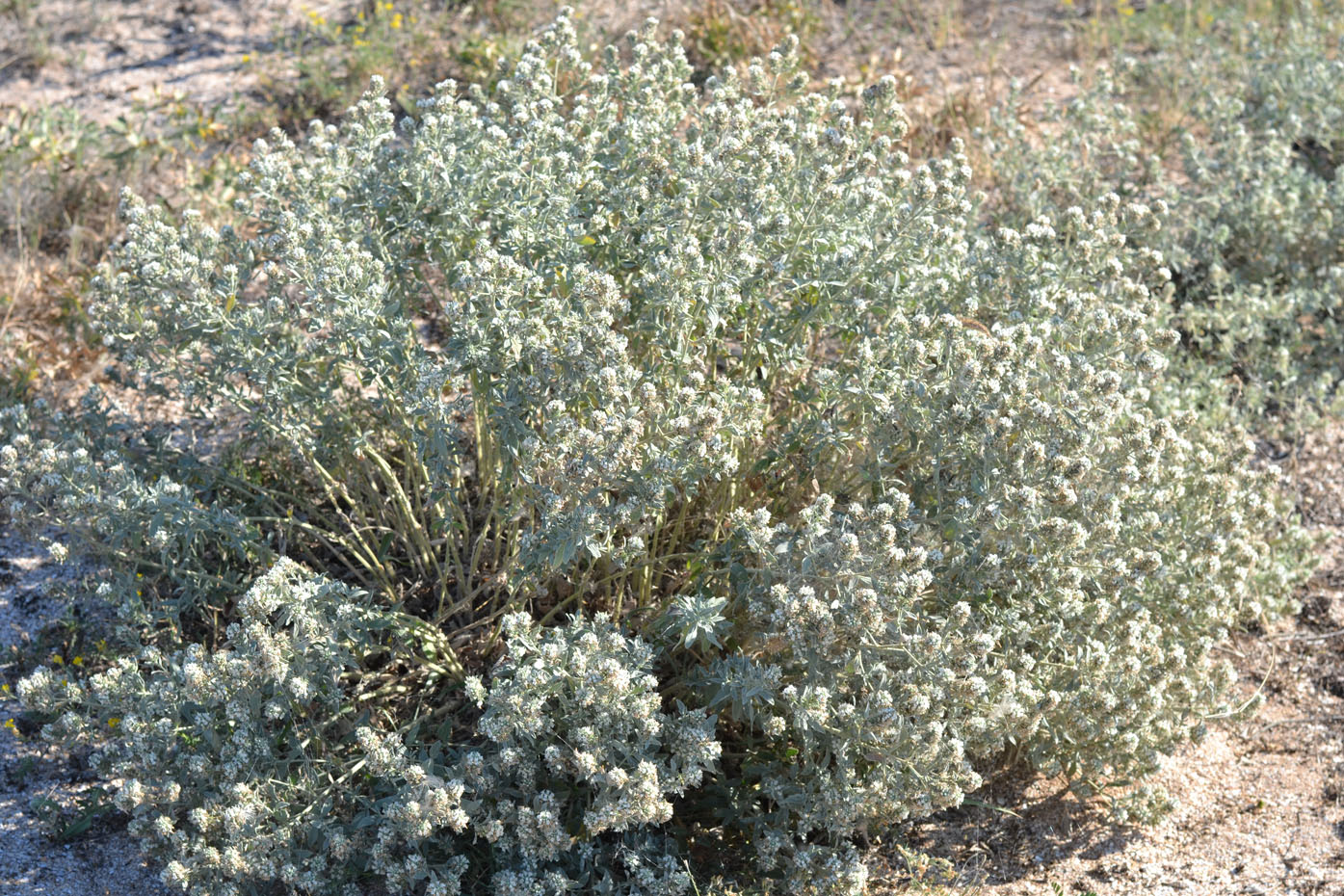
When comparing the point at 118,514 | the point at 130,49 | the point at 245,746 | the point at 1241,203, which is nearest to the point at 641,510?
the point at 245,746

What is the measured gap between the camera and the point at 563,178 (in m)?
4.10

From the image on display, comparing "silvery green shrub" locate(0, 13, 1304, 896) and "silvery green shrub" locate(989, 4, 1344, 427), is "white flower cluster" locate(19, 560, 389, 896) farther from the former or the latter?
"silvery green shrub" locate(989, 4, 1344, 427)

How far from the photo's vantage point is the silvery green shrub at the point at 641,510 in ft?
11.5

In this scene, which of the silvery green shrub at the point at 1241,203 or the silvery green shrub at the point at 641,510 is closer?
the silvery green shrub at the point at 641,510

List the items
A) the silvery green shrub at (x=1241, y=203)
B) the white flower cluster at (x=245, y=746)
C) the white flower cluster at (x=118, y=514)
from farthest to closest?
the silvery green shrub at (x=1241, y=203) → the white flower cluster at (x=118, y=514) → the white flower cluster at (x=245, y=746)

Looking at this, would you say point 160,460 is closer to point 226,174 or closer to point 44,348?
point 44,348

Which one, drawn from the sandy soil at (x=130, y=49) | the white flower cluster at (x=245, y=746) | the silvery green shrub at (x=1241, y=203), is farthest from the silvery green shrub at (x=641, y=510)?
the sandy soil at (x=130, y=49)

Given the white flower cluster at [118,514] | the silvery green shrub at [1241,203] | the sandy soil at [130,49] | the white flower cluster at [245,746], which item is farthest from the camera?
the sandy soil at [130,49]

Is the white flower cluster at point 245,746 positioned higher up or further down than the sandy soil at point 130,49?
further down

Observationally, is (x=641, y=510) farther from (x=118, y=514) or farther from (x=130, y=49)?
(x=130, y=49)

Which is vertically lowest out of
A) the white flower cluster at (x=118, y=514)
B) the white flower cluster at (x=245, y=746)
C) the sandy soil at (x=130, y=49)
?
the white flower cluster at (x=245, y=746)

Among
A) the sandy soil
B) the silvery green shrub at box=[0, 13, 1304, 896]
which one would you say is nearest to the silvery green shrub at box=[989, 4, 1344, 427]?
the silvery green shrub at box=[0, 13, 1304, 896]

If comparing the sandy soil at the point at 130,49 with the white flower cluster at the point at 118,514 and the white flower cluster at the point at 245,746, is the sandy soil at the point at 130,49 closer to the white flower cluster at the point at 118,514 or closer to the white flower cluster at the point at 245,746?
the white flower cluster at the point at 118,514

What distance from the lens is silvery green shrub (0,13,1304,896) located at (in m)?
3.50
